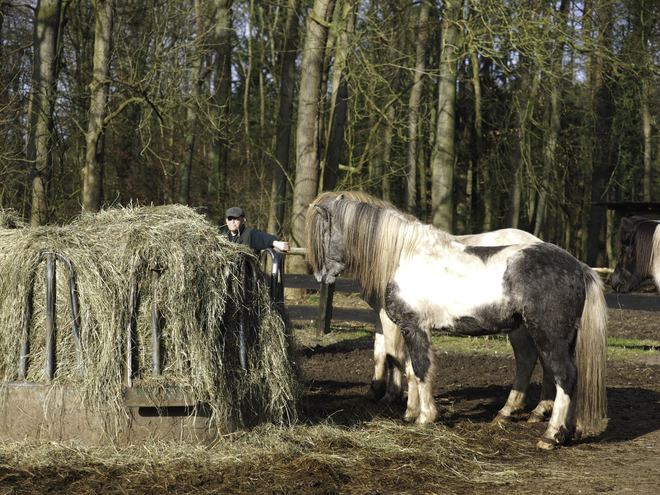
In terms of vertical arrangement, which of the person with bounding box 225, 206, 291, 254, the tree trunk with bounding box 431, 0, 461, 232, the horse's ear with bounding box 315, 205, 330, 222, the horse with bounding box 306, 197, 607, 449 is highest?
the tree trunk with bounding box 431, 0, 461, 232

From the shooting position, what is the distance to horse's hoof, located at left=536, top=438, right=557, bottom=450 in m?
4.49

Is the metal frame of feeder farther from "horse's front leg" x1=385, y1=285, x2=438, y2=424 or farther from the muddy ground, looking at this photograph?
"horse's front leg" x1=385, y1=285, x2=438, y2=424

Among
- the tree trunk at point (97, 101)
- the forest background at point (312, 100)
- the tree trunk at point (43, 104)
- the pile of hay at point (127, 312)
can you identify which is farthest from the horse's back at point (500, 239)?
the tree trunk at point (43, 104)

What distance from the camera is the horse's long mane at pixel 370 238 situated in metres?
5.01

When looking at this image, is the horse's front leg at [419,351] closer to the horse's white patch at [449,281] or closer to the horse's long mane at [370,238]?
the horse's white patch at [449,281]

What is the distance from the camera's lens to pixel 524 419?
5.45m

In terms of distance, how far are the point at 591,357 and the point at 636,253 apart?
146cm

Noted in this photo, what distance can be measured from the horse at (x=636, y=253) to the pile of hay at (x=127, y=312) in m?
3.67

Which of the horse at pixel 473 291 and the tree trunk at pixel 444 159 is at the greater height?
the tree trunk at pixel 444 159

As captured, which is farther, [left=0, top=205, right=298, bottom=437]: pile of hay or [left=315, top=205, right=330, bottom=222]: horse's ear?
[left=315, top=205, right=330, bottom=222]: horse's ear

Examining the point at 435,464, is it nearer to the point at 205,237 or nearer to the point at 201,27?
the point at 205,237

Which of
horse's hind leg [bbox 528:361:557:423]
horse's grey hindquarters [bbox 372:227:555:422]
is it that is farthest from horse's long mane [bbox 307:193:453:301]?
horse's hind leg [bbox 528:361:557:423]

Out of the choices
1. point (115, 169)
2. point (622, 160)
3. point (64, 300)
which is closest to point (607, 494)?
point (64, 300)

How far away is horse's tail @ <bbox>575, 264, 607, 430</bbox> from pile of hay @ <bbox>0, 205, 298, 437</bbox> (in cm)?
257
